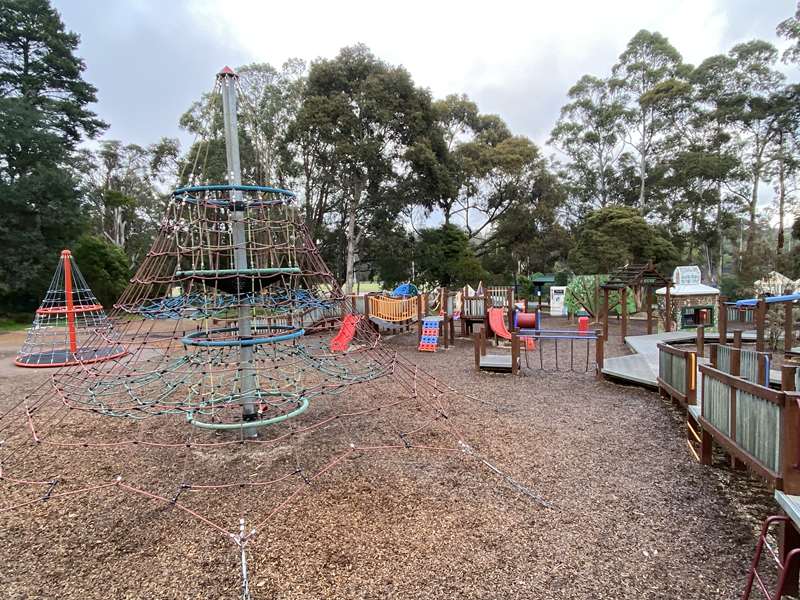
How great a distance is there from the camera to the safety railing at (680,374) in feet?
16.7

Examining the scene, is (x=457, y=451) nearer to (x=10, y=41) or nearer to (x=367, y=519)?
(x=367, y=519)

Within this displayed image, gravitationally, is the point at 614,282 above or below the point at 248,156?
below

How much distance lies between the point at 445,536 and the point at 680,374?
13.3 feet

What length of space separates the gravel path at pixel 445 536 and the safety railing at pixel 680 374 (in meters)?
0.67

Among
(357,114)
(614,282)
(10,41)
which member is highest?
(10,41)

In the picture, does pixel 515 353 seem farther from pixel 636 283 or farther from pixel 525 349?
pixel 636 283

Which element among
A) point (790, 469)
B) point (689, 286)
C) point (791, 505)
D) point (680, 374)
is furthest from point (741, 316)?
point (791, 505)

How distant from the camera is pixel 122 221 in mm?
32719

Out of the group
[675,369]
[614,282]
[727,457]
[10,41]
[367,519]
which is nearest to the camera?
[367,519]

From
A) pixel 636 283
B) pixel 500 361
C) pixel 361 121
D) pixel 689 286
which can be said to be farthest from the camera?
pixel 361 121

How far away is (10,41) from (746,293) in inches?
1539

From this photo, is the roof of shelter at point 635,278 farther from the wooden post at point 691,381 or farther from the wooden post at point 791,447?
the wooden post at point 791,447

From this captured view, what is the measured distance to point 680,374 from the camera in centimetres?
561

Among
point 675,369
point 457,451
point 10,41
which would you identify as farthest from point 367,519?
point 10,41
